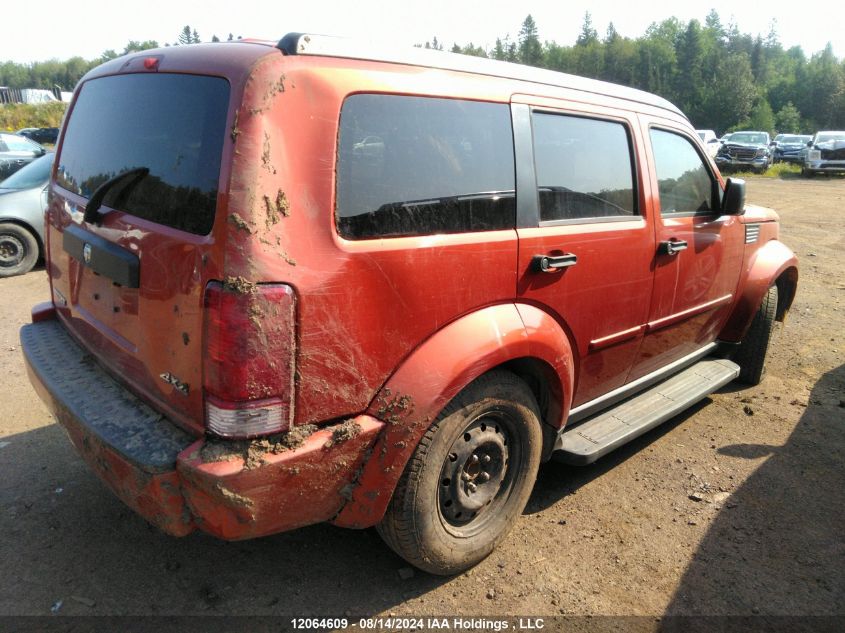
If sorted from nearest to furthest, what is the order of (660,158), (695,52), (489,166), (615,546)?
(489,166) < (615,546) < (660,158) < (695,52)

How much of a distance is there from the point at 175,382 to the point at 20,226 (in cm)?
719

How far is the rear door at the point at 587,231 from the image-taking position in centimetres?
262

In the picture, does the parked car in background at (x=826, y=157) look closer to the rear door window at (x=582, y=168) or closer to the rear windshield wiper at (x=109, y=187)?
the rear door window at (x=582, y=168)

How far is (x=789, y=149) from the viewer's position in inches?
1249

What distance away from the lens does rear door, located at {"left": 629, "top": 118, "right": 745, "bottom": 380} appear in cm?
340

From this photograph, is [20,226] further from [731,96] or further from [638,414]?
[731,96]

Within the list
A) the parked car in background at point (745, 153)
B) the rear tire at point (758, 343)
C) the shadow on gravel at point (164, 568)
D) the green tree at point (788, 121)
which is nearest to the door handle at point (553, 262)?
the shadow on gravel at point (164, 568)

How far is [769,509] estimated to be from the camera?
10.5 ft

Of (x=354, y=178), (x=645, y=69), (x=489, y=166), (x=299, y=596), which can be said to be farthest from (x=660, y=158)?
(x=645, y=69)

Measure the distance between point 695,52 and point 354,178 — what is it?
113 m

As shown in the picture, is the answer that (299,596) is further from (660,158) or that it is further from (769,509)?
(660,158)

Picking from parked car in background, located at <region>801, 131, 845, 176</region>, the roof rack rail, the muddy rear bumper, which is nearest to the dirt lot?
the muddy rear bumper

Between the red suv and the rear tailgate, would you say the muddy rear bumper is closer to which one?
the red suv

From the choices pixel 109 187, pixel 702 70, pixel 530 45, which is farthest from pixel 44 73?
pixel 109 187
